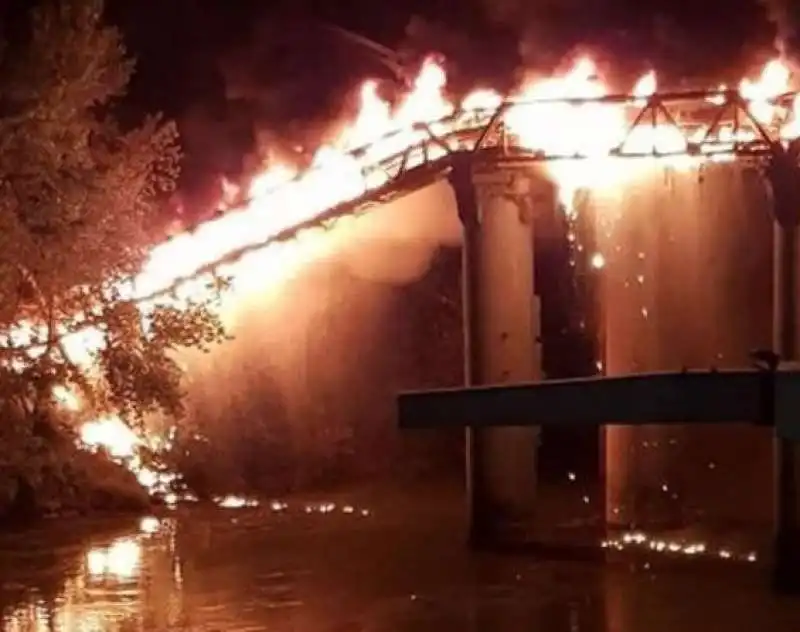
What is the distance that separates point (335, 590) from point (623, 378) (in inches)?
451

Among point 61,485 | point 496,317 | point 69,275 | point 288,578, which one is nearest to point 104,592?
point 288,578

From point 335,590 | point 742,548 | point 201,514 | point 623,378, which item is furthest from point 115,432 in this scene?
point 623,378

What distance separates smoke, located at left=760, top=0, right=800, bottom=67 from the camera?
75.1 feet

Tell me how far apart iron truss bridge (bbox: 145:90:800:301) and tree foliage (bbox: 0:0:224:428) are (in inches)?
153

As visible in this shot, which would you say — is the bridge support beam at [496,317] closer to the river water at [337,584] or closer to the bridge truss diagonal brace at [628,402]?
the river water at [337,584]

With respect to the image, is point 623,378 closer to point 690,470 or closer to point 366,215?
point 690,470

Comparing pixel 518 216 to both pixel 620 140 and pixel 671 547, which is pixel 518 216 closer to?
pixel 620 140

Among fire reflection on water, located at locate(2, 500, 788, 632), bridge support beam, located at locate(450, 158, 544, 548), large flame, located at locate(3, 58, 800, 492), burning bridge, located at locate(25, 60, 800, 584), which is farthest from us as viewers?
bridge support beam, located at locate(450, 158, 544, 548)

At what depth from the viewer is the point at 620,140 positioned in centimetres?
2123

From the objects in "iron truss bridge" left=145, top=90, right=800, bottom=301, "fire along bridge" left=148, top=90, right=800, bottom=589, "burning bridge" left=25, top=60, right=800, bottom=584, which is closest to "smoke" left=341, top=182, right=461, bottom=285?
"burning bridge" left=25, top=60, right=800, bottom=584

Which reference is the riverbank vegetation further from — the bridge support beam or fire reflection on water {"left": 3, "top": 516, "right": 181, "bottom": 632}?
the bridge support beam

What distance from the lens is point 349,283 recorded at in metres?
28.1

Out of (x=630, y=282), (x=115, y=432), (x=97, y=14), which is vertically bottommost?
(x=115, y=432)

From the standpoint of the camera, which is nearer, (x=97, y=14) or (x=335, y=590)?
(x=335, y=590)
